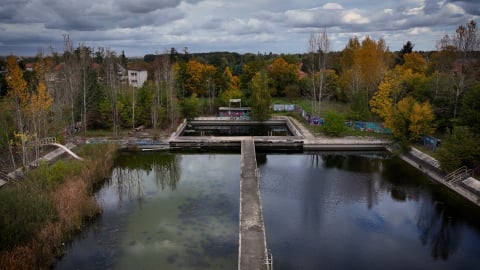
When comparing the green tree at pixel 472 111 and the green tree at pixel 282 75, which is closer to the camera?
the green tree at pixel 472 111

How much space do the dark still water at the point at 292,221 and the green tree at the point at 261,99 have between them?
614 inches

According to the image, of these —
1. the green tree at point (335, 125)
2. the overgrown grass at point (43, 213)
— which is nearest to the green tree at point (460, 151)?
the green tree at point (335, 125)

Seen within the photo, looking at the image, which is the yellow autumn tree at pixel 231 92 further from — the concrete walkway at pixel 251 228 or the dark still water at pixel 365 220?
the concrete walkway at pixel 251 228

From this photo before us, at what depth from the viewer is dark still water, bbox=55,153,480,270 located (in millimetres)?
14484

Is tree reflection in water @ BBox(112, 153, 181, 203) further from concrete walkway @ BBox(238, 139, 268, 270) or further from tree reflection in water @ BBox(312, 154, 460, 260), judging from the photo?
tree reflection in water @ BBox(312, 154, 460, 260)

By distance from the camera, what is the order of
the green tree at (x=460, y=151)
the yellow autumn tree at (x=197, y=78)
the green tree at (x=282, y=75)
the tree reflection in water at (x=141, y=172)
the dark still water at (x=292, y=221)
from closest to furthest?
the dark still water at (x=292, y=221), the green tree at (x=460, y=151), the tree reflection in water at (x=141, y=172), the yellow autumn tree at (x=197, y=78), the green tree at (x=282, y=75)

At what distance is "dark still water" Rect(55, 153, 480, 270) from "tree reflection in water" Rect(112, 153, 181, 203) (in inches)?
2.8

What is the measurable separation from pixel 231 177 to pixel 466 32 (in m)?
22.9

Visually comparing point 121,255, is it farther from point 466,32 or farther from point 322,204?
point 466,32

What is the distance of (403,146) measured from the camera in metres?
28.6

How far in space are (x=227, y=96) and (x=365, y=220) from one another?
1297 inches

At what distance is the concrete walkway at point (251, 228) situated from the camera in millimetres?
12836

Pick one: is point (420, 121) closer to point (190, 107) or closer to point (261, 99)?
point (261, 99)

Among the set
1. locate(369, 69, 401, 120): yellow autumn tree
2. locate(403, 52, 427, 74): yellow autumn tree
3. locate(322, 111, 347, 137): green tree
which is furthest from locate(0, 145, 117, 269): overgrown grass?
locate(403, 52, 427, 74): yellow autumn tree
